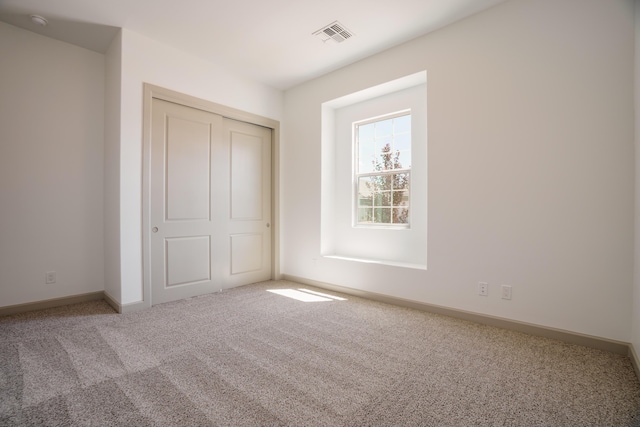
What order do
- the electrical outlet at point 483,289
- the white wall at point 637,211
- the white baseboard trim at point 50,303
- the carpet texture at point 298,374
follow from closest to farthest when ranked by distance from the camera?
1. the carpet texture at point 298,374
2. the white wall at point 637,211
3. the electrical outlet at point 483,289
4. the white baseboard trim at point 50,303

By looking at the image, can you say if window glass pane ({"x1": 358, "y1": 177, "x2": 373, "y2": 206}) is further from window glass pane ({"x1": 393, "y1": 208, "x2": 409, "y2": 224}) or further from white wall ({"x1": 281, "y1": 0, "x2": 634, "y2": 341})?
white wall ({"x1": 281, "y1": 0, "x2": 634, "y2": 341})

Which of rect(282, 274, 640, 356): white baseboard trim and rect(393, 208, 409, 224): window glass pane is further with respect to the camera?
rect(393, 208, 409, 224): window glass pane

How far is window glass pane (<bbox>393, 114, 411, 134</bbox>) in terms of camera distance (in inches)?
149

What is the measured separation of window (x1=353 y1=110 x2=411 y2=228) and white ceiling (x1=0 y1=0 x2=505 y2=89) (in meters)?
0.93

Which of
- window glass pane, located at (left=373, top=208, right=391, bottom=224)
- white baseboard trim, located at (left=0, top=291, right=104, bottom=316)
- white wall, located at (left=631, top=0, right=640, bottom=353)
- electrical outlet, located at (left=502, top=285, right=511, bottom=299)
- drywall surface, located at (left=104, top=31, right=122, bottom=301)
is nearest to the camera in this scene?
white wall, located at (left=631, top=0, right=640, bottom=353)

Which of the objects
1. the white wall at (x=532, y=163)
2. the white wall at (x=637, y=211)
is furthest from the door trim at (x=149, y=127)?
the white wall at (x=637, y=211)

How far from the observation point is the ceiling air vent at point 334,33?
9.96ft

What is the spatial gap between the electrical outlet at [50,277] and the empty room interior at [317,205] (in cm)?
2

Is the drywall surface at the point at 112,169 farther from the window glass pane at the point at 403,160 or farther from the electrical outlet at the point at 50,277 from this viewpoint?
→ the window glass pane at the point at 403,160

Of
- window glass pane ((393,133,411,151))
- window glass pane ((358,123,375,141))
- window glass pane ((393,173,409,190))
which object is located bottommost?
window glass pane ((393,173,409,190))

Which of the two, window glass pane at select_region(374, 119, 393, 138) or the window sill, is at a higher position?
window glass pane at select_region(374, 119, 393, 138)

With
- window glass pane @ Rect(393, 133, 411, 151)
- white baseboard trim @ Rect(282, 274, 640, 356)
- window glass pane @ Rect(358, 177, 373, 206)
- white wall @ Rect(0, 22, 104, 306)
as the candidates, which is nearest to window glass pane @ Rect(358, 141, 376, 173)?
window glass pane @ Rect(358, 177, 373, 206)

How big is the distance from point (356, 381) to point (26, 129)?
4023mm

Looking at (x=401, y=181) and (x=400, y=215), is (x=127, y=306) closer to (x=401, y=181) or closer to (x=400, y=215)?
(x=400, y=215)
